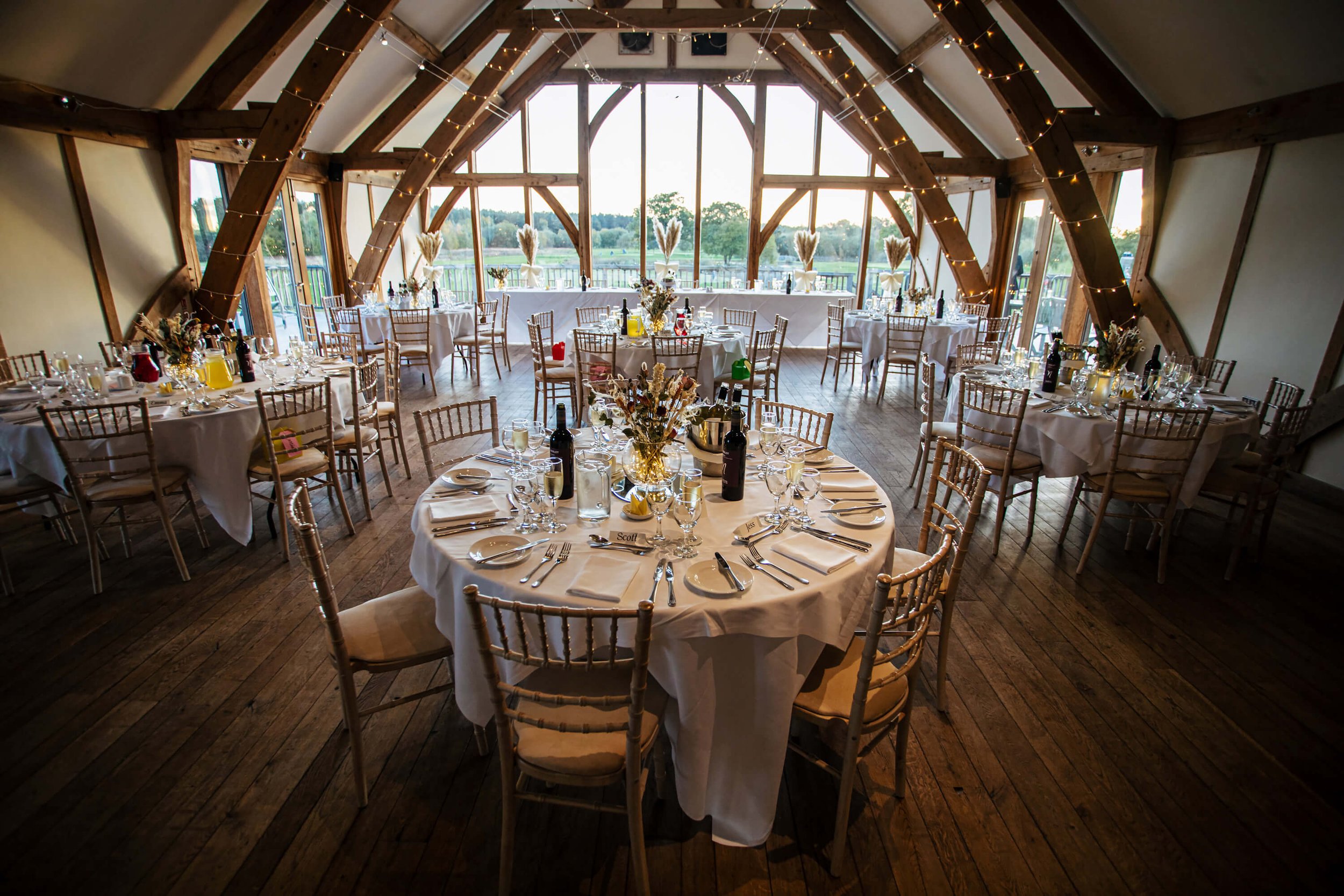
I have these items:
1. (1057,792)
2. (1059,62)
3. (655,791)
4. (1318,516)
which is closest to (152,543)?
(655,791)

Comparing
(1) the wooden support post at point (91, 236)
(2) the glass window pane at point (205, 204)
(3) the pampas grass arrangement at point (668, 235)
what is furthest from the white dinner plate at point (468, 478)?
(3) the pampas grass arrangement at point (668, 235)

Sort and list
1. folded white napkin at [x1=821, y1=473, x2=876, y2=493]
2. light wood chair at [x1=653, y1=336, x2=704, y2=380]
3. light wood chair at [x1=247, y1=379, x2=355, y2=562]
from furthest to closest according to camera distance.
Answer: light wood chair at [x1=653, y1=336, x2=704, y2=380] → light wood chair at [x1=247, y1=379, x2=355, y2=562] → folded white napkin at [x1=821, y1=473, x2=876, y2=493]

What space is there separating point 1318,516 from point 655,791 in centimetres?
501

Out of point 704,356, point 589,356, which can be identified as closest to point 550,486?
point 589,356

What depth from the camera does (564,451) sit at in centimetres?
230

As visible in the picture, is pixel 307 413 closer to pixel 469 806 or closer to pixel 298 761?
pixel 298 761

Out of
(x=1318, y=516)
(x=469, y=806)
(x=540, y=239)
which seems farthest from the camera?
(x=540, y=239)

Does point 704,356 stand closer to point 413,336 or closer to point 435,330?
point 435,330

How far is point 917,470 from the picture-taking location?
179 inches

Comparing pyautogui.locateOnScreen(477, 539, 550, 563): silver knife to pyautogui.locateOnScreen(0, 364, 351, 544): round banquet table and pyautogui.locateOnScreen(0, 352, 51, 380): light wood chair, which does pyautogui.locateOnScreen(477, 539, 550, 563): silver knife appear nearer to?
pyautogui.locateOnScreen(0, 364, 351, 544): round banquet table

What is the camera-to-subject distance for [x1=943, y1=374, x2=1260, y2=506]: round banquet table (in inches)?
131

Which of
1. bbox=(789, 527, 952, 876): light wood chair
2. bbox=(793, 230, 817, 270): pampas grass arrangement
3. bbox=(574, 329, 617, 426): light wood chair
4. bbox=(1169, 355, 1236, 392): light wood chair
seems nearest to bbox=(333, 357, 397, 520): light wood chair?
bbox=(574, 329, 617, 426): light wood chair

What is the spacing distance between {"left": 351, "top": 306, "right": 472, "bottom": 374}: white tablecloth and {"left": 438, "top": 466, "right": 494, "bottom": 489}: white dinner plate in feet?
16.7

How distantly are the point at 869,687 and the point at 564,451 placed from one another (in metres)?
1.30
